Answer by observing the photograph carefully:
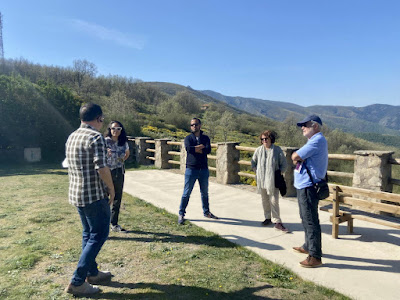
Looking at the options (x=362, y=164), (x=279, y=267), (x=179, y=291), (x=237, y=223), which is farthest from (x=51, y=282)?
(x=362, y=164)

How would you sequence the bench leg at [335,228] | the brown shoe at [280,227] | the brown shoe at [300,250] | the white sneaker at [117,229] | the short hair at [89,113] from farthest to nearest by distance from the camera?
the white sneaker at [117,229]
the brown shoe at [280,227]
the bench leg at [335,228]
the brown shoe at [300,250]
the short hair at [89,113]

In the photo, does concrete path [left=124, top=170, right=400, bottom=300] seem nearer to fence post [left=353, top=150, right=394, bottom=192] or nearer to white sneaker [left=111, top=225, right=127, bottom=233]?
fence post [left=353, top=150, right=394, bottom=192]

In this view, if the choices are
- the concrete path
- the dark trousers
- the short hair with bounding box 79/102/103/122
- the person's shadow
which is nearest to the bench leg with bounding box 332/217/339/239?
the concrete path

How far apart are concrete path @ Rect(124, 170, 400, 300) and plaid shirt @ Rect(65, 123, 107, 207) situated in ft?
7.46

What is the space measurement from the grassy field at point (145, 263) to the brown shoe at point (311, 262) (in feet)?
0.78

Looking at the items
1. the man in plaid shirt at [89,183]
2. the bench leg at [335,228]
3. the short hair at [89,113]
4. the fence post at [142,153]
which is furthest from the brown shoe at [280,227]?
the fence post at [142,153]

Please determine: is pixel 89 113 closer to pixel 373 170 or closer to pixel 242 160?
pixel 373 170

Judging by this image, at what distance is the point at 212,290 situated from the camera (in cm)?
283

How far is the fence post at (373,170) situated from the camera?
200 inches

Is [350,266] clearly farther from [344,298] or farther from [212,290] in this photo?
[212,290]

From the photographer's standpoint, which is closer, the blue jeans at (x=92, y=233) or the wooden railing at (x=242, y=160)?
the blue jeans at (x=92, y=233)

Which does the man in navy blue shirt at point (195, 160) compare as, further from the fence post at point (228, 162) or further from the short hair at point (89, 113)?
the fence post at point (228, 162)

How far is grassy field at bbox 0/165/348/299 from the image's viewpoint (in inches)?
111

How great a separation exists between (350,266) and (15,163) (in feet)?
55.5
